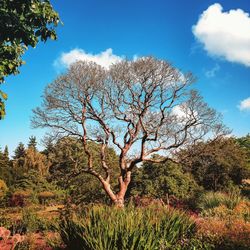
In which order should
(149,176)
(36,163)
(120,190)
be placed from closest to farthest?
(120,190) < (149,176) < (36,163)

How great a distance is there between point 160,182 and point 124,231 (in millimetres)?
16007

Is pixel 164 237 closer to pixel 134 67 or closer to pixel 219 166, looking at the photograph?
pixel 134 67

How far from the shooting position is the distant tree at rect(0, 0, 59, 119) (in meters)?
5.43

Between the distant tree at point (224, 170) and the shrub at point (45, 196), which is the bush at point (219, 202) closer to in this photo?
the distant tree at point (224, 170)

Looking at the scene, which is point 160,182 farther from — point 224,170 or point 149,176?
point 224,170

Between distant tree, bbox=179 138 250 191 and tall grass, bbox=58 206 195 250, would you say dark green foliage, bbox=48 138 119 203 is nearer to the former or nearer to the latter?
distant tree, bbox=179 138 250 191

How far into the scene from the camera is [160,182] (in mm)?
21656

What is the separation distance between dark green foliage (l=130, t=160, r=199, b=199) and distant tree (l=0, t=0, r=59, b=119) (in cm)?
1670

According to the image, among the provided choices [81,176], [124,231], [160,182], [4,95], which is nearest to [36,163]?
[81,176]

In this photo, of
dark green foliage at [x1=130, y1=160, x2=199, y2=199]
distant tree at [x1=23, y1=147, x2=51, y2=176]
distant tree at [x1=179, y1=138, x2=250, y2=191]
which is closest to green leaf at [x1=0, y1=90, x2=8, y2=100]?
dark green foliage at [x1=130, y1=160, x2=199, y2=199]

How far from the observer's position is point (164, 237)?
21.2ft

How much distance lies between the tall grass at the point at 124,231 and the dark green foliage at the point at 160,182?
14.0m

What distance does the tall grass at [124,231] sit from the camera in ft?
19.2

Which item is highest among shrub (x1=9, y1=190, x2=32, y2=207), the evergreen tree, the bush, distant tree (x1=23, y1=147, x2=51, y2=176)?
the evergreen tree
